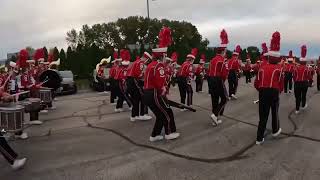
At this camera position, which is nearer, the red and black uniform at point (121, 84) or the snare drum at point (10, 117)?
the snare drum at point (10, 117)

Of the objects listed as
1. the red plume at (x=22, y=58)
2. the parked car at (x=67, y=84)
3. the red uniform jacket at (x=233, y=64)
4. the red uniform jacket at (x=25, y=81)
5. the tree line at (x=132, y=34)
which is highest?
the tree line at (x=132, y=34)

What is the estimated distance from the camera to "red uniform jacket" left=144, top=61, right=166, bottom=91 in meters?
10.0

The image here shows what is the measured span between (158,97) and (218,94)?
8.96ft

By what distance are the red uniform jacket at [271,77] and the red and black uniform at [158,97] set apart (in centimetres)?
202

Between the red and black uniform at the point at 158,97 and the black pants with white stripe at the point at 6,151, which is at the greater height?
the red and black uniform at the point at 158,97

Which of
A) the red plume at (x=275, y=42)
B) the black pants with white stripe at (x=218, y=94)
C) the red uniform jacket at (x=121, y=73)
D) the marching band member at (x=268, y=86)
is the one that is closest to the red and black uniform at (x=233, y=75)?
the red uniform jacket at (x=121, y=73)

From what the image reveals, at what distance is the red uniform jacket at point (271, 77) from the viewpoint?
9.72 meters

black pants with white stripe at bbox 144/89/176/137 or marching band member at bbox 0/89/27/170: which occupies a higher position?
black pants with white stripe at bbox 144/89/176/137

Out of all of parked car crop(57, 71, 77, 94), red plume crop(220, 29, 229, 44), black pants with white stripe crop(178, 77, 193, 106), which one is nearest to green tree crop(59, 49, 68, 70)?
parked car crop(57, 71, 77, 94)

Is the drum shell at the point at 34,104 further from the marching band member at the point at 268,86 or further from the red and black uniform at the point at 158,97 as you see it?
the marching band member at the point at 268,86

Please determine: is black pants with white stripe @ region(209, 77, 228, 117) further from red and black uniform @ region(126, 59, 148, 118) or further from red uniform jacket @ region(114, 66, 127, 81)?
red uniform jacket @ region(114, 66, 127, 81)

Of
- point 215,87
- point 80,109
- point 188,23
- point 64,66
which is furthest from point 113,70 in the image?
point 188,23

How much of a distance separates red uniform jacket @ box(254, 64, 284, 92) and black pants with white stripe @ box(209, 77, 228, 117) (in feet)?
7.38

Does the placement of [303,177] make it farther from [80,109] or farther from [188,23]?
[188,23]
